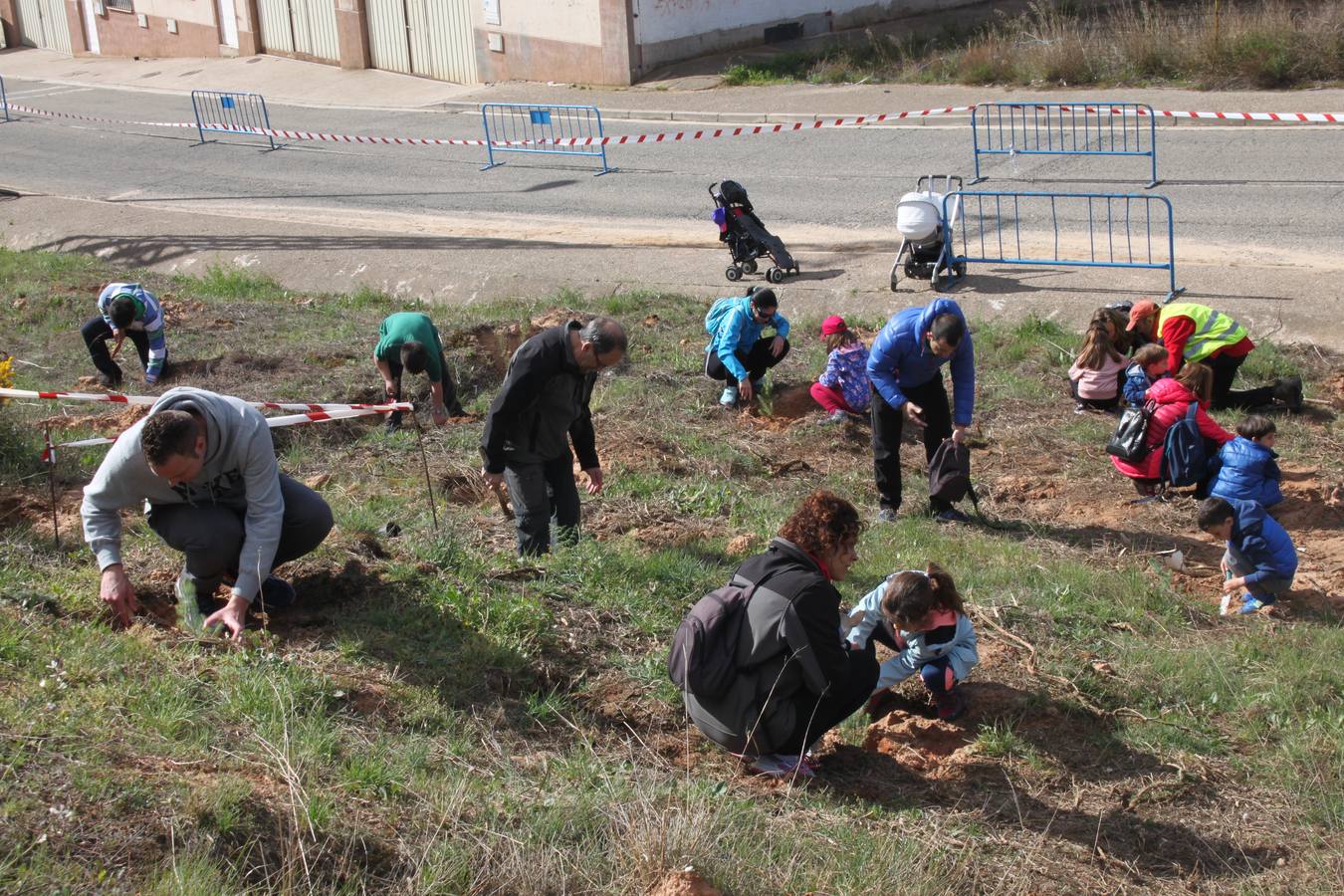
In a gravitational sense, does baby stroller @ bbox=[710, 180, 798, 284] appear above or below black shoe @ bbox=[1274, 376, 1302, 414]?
above

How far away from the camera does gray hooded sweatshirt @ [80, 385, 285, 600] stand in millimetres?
4684

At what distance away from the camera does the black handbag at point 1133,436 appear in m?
8.40

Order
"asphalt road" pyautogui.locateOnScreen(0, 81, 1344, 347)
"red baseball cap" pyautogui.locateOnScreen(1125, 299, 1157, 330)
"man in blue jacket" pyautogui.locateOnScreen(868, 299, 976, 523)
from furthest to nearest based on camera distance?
"asphalt road" pyautogui.locateOnScreen(0, 81, 1344, 347), "red baseball cap" pyautogui.locateOnScreen(1125, 299, 1157, 330), "man in blue jacket" pyautogui.locateOnScreen(868, 299, 976, 523)

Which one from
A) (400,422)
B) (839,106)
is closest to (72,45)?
(839,106)

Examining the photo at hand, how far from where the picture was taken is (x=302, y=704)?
462 centimetres

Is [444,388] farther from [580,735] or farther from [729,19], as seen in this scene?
[729,19]

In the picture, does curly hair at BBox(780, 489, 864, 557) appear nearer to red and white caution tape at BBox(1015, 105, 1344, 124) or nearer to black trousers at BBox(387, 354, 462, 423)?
black trousers at BBox(387, 354, 462, 423)

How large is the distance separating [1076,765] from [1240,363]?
5.72 m

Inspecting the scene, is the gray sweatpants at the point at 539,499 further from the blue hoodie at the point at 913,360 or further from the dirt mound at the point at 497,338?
the dirt mound at the point at 497,338

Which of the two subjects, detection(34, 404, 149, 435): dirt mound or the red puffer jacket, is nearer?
the red puffer jacket

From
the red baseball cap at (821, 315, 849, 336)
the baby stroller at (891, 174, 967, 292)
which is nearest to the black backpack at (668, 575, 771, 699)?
the red baseball cap at (821, 315, 849, 336)

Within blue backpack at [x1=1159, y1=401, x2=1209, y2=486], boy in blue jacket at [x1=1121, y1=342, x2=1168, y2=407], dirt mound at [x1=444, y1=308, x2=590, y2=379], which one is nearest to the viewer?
blue backpack at [x1=1159, y1=401, x2=1209, y2=486]

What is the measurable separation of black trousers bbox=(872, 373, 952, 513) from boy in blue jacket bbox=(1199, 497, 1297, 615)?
1711 millimetres

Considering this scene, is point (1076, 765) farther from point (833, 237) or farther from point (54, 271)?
point (54, 271)
